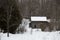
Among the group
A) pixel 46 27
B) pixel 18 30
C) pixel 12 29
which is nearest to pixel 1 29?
pixel 12 29

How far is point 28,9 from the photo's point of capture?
39.6 metres

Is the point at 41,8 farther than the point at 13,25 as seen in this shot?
Yes

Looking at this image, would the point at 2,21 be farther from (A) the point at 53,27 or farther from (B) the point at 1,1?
(A) the point at 53,27

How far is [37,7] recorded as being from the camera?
158 ft

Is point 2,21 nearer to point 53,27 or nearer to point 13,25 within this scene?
point 13,25

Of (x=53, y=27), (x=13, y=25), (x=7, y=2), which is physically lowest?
(x=53, y=27)

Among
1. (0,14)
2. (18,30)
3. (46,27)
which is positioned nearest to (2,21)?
(0,14)

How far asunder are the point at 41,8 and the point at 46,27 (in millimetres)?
23053

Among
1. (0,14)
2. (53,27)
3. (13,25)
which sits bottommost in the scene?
(53,27)

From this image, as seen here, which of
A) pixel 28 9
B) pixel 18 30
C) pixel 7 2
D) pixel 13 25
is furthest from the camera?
pixel 28 9

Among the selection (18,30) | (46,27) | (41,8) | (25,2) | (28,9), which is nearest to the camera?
(18,30)

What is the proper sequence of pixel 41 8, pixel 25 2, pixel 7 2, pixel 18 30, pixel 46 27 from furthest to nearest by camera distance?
pixel 41 8
pixel 25 2
pixel 46 27
pixel 18 30
pixel 7 2

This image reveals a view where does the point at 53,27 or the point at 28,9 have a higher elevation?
the point at 28,9

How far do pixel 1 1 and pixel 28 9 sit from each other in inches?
954
